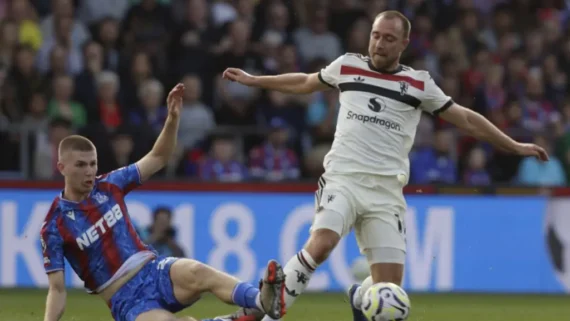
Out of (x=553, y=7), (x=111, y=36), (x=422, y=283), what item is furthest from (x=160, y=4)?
(x=553, y=7)

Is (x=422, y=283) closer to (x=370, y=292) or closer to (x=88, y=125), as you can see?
(x=88, y=125)

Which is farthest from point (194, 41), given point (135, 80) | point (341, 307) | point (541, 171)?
point (341, 307)

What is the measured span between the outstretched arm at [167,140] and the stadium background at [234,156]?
556 centimetres

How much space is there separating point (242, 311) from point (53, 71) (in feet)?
27.4

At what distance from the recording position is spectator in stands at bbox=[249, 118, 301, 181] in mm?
15797

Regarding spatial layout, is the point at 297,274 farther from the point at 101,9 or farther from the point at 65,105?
the point at 101,9

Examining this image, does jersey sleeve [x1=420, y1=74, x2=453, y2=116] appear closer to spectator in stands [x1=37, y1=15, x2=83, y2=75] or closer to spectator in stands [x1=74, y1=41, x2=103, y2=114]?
spectator in stands [x1=74, y1=41, x2=103, y2=114]

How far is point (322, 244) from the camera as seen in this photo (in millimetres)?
8672

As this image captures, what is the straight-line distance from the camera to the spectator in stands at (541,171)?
16547 mm

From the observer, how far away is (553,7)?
65.8 feet

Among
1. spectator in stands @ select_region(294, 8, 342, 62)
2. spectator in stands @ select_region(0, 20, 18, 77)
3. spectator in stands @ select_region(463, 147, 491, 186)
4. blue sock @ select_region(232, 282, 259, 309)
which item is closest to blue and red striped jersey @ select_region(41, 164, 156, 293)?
blue sock @ select_region(232, 282, 259, 309)

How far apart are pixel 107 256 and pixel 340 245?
7.22 metres

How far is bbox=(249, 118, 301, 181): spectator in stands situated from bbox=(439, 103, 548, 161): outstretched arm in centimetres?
672

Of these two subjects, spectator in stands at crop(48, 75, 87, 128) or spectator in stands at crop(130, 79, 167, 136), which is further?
spectator in stands at crop(130, 79, 167, 136)
